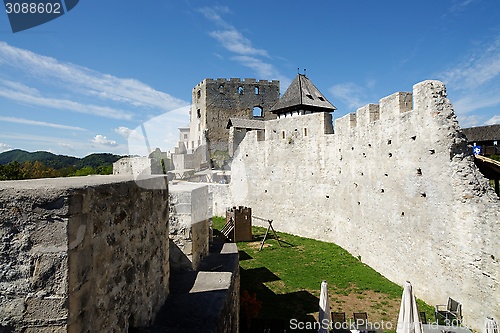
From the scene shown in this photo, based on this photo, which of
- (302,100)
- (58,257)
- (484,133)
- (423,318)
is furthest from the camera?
(484,133)

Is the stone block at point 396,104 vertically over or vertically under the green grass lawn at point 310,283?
over

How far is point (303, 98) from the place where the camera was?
21719 mm

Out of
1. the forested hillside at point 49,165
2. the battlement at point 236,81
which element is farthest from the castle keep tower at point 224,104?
the forested hillside at point 49,165

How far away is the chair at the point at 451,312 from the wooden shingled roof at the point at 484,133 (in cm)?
2200

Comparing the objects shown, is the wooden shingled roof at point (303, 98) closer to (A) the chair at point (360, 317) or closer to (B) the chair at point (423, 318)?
(B) the chair at point (423, 318)

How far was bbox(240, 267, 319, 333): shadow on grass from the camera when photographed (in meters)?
6.61

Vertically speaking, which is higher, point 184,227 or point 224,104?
point 224,104

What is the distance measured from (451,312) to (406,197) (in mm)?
3218

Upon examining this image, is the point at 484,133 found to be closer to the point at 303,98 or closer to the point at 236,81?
the point at 303,98

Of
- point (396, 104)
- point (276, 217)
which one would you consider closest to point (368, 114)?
point (396, 104)

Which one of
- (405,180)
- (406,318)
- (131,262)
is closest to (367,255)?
(405,180)

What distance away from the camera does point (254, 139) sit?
61.1 feet

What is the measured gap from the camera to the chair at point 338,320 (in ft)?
21.7

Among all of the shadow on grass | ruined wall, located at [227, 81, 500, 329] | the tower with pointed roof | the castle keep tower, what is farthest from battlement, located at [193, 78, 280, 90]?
the shadow on grass
